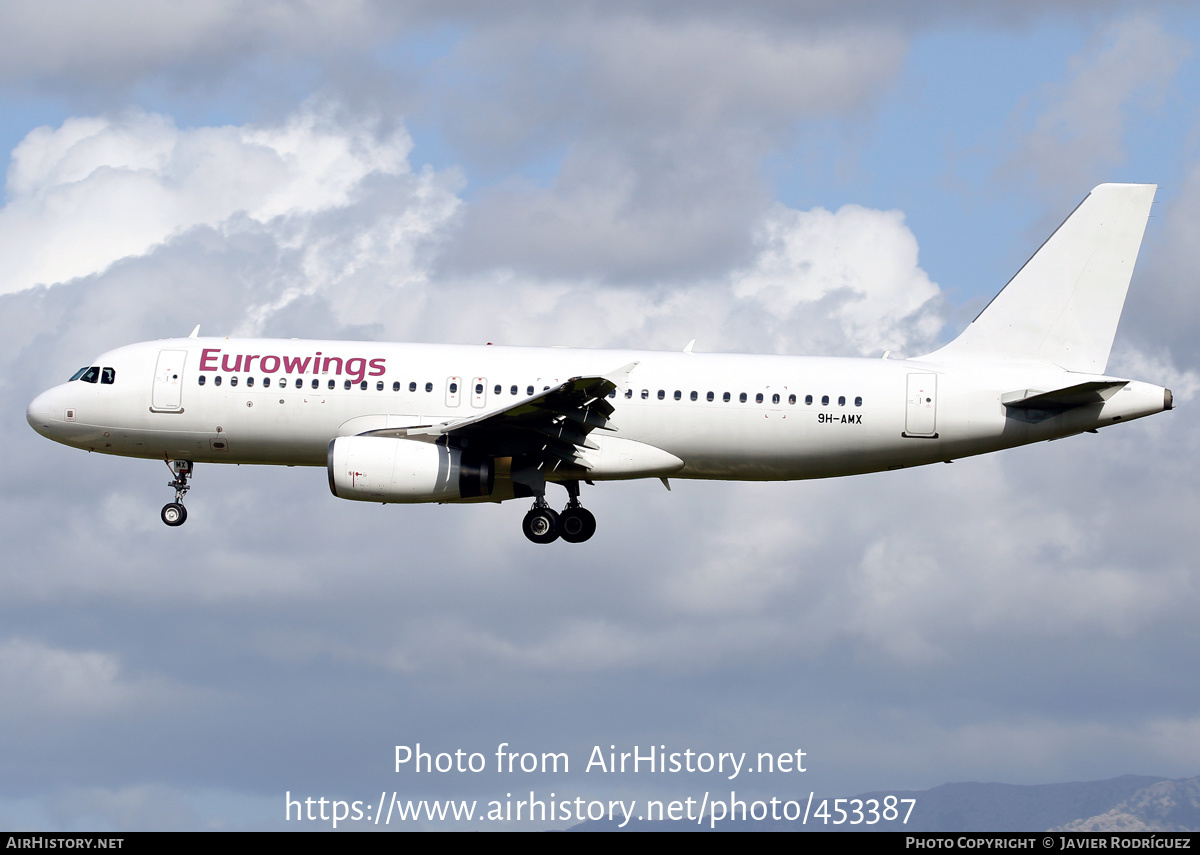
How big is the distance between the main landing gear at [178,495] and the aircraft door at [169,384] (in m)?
2.33

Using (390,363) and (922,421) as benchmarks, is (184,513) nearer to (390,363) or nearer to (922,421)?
(390,363)

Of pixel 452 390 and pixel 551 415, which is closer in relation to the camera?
pixel 551 415

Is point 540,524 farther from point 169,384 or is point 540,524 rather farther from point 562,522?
point 169,384

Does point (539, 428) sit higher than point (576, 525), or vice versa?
point (539, 428)

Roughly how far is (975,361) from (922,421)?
130 inches

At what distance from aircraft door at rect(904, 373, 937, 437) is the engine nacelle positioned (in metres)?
11.9

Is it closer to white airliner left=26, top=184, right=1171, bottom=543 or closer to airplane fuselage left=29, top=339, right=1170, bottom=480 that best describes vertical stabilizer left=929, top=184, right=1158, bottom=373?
white airliner left=26, top=184, right=1171, bottom=543

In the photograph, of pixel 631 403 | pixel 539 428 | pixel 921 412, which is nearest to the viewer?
pixel 539 428

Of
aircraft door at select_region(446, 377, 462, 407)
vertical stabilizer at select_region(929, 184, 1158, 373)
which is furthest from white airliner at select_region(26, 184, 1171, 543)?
vertical stabilizer at select_region(929, 184, 1158, 373)

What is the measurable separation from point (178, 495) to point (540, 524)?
11.0 m

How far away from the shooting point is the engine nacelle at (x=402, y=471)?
126 feet

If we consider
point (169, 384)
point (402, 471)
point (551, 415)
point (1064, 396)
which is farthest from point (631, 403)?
point (169, 384)

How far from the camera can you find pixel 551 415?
3869cm
